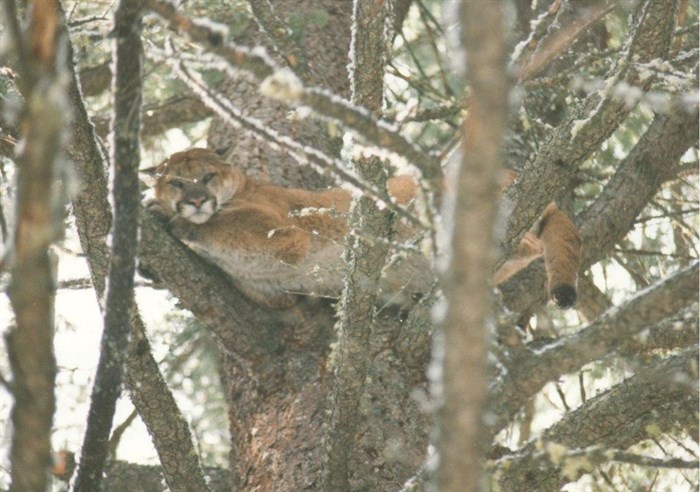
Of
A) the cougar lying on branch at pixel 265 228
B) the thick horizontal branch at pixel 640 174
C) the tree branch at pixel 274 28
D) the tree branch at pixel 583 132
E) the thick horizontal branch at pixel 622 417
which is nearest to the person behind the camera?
the tree branch at pixel 583 132

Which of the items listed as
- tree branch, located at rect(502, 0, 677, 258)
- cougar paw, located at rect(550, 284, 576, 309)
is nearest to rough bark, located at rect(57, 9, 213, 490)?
tree branch, located at rect(502, 0, 677, 258)

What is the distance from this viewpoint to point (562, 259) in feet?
17.3

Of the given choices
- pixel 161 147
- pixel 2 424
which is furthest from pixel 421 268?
pixel 161 147

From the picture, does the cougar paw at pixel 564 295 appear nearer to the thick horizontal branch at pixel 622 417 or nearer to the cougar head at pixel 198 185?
the thick horizontal branch at pixel 622 417

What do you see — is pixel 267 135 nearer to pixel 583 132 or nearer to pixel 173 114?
pixel 583 132

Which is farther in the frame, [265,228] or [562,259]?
[265,228]

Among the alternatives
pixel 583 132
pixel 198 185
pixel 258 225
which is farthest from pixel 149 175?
pixel 583 132

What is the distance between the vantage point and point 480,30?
5.23ft

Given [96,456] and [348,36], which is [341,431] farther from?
[348,36]

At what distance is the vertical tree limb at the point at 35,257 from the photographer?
1.67m

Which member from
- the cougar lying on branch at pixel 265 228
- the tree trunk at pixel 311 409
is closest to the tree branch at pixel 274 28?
the tree trunk at pixel 311 409

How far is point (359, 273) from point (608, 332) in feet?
4.68

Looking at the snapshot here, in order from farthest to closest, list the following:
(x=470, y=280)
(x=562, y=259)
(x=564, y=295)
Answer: (x=562, y=259) < (x=564, y=295) < (x=470, y=280)

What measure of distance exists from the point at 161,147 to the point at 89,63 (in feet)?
4.58
